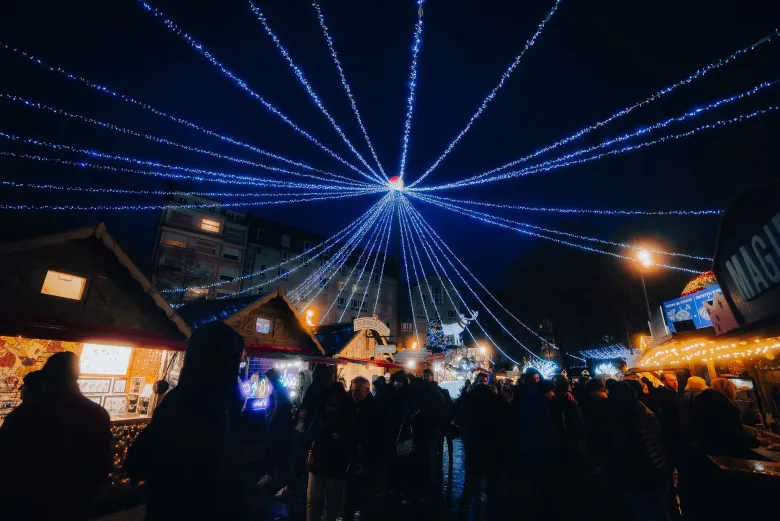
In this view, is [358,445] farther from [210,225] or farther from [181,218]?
[210,225]

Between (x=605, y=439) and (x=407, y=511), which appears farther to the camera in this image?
(x=407, y=511)

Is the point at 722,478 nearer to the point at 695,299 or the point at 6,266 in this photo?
the point at 695,299

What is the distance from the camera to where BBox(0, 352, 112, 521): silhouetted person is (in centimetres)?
249

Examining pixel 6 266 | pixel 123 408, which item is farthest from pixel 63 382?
pixel 123 408

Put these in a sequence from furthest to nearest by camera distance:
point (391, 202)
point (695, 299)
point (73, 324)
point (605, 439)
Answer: point (391, 202), point (695, 299), point (73, 324), point (605, 439)

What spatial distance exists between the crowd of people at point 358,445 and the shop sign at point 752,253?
152 centimetres

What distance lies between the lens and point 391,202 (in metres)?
18.2

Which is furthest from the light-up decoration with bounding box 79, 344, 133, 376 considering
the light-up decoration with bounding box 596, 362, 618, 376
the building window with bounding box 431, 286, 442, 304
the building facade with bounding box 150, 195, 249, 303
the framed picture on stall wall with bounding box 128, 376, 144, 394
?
the building window with bounding box 431, 286, 442, 304

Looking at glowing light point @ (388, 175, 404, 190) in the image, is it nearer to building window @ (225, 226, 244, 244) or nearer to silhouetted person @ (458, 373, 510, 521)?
silhouetted person @ (458, 373, 510, 521)

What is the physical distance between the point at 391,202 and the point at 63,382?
16076 mm

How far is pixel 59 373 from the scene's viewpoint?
2.87 metres

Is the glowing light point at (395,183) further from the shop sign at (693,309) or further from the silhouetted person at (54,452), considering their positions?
the silhouetted person at (54,452)

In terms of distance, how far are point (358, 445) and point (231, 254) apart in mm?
34405

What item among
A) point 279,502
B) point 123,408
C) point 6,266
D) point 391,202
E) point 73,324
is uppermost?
point 391,202
